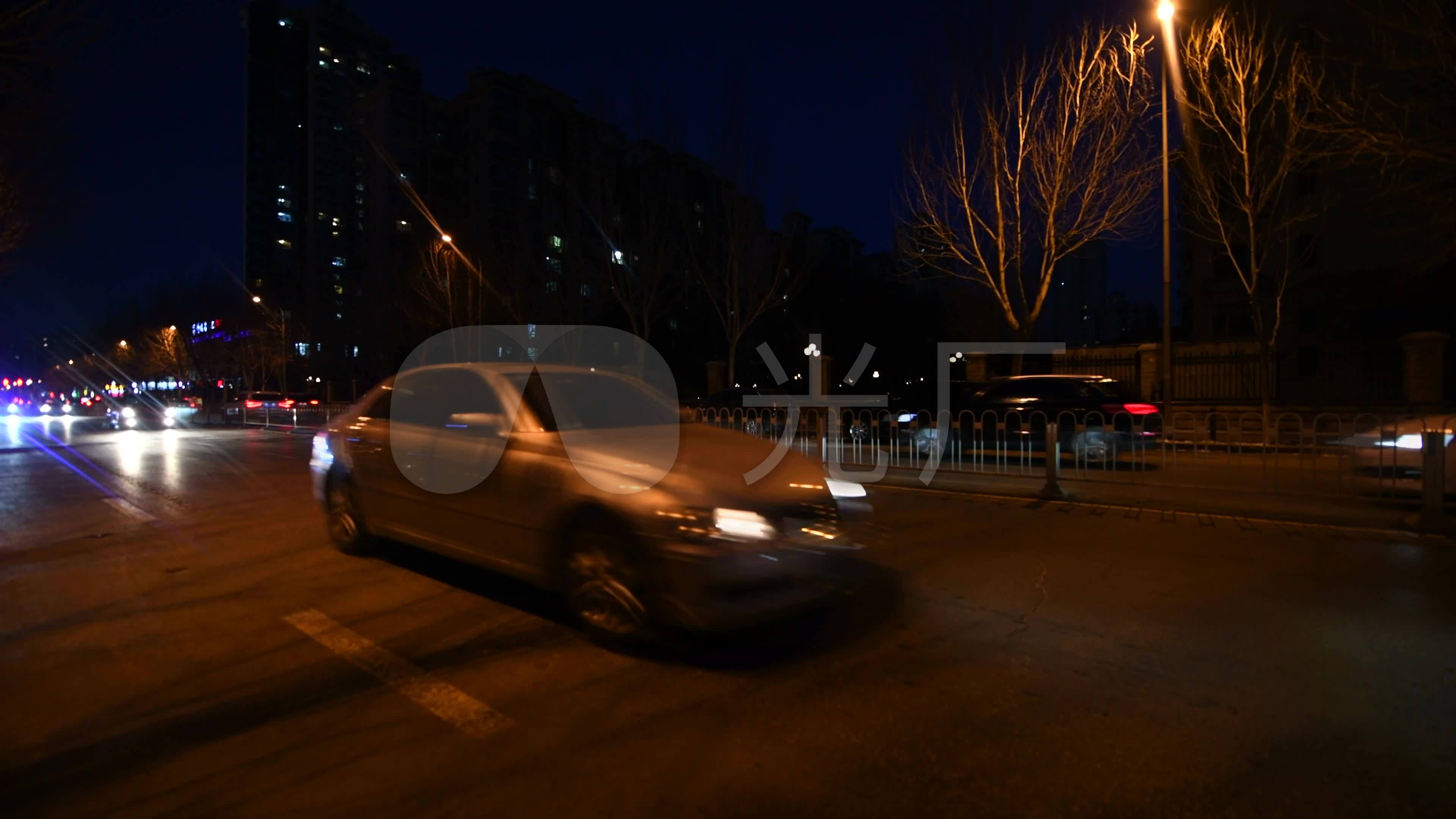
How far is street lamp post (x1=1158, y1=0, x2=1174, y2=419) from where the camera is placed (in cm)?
1332

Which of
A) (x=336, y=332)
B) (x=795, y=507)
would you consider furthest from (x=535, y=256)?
(x=795, y=507)

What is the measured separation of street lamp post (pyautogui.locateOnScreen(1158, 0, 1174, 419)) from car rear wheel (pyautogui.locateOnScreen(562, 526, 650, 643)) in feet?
38.9

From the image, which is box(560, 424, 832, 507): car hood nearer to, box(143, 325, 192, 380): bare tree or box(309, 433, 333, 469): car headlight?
box(309, 433, 333, 469): car headlight

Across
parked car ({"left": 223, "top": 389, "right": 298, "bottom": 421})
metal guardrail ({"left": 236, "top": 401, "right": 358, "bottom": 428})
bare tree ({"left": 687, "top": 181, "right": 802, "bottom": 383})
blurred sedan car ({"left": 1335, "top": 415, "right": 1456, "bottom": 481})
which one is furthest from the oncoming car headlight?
parked car ({"left": 223, "top": 389, "right": 298, "bottom": 421})

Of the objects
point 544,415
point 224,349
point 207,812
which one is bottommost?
point 207,812

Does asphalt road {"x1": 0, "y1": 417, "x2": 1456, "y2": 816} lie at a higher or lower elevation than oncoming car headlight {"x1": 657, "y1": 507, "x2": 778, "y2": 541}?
lower

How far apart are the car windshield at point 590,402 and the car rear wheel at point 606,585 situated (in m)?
0.85

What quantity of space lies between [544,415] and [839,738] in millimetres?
2898

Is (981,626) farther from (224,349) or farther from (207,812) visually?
(224,349)

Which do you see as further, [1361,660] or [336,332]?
[336,332]

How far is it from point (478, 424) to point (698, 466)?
1.78 metres

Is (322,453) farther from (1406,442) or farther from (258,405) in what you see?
(258,405)

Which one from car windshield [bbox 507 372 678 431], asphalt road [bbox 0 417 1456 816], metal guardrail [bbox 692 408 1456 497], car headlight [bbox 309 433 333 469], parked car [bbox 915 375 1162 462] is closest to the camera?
asphalt road [bbox 0 417 1456 816]

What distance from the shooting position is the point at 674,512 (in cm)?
448
